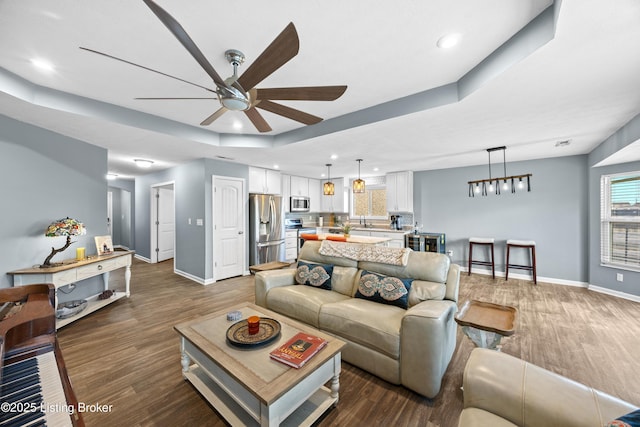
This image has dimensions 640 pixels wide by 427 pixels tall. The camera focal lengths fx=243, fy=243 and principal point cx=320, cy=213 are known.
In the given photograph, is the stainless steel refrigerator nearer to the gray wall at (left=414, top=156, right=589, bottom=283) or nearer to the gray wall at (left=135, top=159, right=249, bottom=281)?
the gray wall at (left=135, top=159, right=249, bottom=281)

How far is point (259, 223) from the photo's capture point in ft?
17.7

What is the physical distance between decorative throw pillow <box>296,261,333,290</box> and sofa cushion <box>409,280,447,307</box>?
3.10 ft

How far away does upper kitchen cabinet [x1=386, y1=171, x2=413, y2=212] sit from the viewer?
6.16 metres

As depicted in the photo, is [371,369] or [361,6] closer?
[361,6]

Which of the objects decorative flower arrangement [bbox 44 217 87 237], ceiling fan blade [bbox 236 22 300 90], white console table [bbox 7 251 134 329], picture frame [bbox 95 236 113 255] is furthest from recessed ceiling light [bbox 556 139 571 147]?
picture frame [bbox 95 236 113 255]

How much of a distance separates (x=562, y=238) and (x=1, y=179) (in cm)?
825

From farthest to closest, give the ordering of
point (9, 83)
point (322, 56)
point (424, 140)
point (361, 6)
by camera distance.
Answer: point (424, 140) → point (9, 83) → point (322, 56) → point (361, 6)

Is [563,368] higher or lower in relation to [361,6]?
lower

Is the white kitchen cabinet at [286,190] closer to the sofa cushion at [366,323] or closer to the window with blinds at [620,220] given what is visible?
the sofa cushion at [366,323]

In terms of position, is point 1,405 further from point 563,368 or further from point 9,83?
point 563,368

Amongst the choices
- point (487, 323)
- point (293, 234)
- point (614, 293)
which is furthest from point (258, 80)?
point (614, 293)

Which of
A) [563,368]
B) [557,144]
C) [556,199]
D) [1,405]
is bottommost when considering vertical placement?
[563,368]

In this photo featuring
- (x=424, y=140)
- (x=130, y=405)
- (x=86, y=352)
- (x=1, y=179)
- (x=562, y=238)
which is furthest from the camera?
(x=562, y=238)

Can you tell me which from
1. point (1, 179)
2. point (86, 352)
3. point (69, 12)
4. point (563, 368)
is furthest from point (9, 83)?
point (563, 368)
